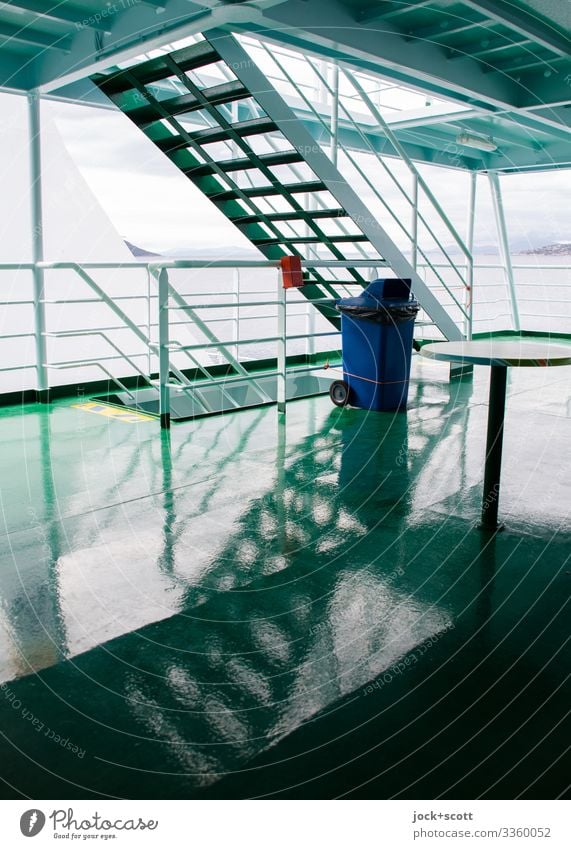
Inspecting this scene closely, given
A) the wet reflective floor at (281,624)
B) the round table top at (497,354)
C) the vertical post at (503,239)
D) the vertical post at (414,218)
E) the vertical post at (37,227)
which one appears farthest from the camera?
the vertical post at (503,239)

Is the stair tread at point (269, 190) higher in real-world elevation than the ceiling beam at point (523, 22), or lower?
lower

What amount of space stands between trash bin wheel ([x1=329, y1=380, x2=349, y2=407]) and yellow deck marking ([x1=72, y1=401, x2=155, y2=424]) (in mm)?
1420

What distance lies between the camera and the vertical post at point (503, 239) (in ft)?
35.6

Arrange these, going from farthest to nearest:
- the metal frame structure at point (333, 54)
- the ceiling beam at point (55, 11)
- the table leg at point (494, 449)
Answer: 1. the ceiling beam at point (55, 11)
2. the metal frame structure at point (333, 54)
3. the table leg at point (494, 449)

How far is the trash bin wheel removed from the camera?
18.6 feet

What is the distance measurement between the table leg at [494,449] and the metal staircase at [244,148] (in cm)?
235

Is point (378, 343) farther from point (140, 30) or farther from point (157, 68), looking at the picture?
point (140, 30)

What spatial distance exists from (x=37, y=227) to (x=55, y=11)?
1.65 meters

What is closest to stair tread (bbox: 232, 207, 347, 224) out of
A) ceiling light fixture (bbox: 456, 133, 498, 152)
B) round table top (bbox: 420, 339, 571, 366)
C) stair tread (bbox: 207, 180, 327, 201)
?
stair tread (bbox: 207, 180, 327, 201)

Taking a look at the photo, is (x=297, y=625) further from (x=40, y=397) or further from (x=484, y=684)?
(x=40, y=397)

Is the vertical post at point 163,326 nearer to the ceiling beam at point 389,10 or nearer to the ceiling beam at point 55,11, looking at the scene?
the ceiling beam at point 55,11

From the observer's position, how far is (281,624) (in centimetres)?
224

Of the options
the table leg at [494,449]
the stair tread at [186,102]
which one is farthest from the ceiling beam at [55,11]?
the table leg at [494,449]

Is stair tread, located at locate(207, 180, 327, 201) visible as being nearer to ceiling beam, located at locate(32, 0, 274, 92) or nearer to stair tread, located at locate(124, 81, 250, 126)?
stair tread, located at locate(124, 81, 250, 126)
